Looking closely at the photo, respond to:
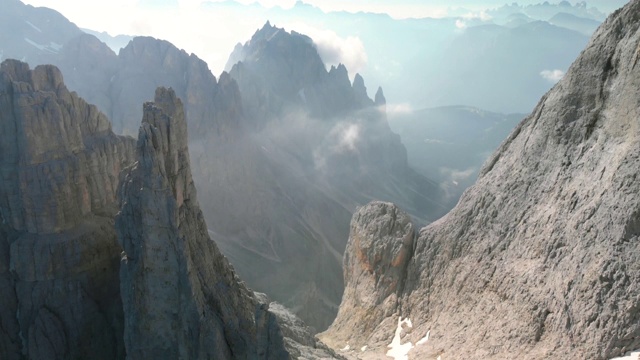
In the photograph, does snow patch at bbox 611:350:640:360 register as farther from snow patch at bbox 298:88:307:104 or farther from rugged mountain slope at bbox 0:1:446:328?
snow patch at bbox 298:88:307:104

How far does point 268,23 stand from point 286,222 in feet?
374

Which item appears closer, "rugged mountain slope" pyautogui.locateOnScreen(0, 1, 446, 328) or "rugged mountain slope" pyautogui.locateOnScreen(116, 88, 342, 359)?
"rugged mountain slope" pyautogui.locateOnScreen(116, 88, 342, 359)

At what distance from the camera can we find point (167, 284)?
66.0 ft

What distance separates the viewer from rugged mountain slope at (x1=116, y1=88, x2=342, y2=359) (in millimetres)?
19719

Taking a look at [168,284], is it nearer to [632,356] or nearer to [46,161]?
[46,161]

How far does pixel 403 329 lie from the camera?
33.5 meters

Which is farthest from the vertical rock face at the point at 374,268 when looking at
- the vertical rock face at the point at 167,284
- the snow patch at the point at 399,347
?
the vertical rock face at the point at 167,284

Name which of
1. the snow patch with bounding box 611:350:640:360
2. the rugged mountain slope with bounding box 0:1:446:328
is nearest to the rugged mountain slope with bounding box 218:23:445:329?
the rugged mountain slope with bounding box 0:1:446:328

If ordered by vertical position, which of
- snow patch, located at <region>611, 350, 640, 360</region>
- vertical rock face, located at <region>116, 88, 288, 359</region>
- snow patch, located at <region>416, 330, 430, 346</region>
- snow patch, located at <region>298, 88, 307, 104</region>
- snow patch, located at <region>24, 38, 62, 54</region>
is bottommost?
snow patch, located at <region>416, 330, 430, 346</region>

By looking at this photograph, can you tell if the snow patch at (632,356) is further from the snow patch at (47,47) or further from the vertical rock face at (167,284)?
the snow patch at (47,47)

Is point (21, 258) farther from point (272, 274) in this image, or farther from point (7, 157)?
point (272, 274)

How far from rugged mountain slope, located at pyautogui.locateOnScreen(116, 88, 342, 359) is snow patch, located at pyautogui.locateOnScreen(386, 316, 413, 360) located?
1376 centimetres

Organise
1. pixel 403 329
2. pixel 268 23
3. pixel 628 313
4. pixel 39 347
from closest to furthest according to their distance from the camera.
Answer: pixel 628 313
pixel 39 347
pixel 403 329
pixel 268 23

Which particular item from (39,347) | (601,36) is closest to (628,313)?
(601,36)
